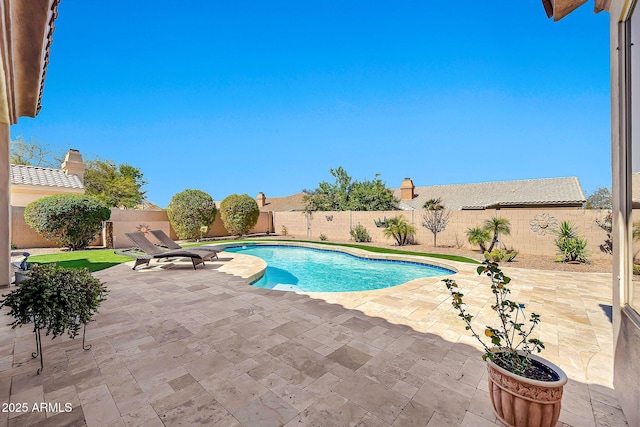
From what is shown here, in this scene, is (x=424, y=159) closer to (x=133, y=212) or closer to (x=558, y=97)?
(x=558, y=97)

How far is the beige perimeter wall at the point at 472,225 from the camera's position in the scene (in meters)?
10.2

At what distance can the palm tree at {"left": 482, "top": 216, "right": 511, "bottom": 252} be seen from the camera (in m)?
11.7

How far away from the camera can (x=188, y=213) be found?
16.7 meters

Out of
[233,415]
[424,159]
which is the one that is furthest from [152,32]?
[424,159]

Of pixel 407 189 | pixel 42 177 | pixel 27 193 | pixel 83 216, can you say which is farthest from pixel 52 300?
pixel 407 189

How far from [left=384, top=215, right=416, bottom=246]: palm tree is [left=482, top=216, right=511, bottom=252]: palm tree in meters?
3.73

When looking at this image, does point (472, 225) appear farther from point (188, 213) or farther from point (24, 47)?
point (188, 213)

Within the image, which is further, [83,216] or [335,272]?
[83,216]

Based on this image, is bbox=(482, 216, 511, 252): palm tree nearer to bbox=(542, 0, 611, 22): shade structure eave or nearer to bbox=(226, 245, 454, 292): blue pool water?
bbox=(226, 245, 454, 292): blue pool water

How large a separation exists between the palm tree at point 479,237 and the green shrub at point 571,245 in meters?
2.36

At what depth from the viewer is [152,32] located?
12.6m

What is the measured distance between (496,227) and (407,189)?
19.0 meters

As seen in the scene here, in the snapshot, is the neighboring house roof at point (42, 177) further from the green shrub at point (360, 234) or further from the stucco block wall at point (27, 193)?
the green shrub at point (360, 234)

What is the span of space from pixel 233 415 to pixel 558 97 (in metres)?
21.3
